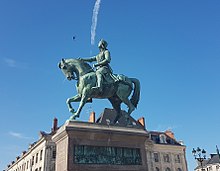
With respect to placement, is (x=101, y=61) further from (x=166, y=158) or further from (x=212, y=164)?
(x=212, y=164)

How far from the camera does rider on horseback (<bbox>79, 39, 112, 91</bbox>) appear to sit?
38.3 ft

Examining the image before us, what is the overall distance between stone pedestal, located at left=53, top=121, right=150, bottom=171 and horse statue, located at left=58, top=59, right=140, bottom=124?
0.87 m

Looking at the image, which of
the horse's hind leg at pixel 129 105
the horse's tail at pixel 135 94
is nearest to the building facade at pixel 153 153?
the horse's tail at pixel 135 94

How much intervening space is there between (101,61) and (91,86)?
1.66m

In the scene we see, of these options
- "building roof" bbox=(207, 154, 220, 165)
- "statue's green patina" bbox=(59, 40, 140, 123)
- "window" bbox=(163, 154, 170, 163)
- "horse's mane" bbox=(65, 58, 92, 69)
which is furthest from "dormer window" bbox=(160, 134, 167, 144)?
"horse's mane" bbox=(65, 58, 92, 69)

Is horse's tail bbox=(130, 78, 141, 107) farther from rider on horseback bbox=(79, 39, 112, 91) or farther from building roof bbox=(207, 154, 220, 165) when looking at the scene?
building roof bbox=(207, 154, 220, 165)

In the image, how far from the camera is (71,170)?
383 inches

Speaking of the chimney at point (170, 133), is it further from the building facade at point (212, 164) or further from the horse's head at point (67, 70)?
Result: the horse's head at point (67, 70)

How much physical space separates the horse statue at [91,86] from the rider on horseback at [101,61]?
228mm

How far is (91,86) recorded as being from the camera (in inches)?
455

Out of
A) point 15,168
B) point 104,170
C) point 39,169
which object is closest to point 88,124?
point 104,170

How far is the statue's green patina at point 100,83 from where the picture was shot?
1152 centimetres

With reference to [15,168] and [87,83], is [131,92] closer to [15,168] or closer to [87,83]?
[87,83]

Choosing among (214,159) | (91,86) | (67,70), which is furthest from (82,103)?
(214,159)
